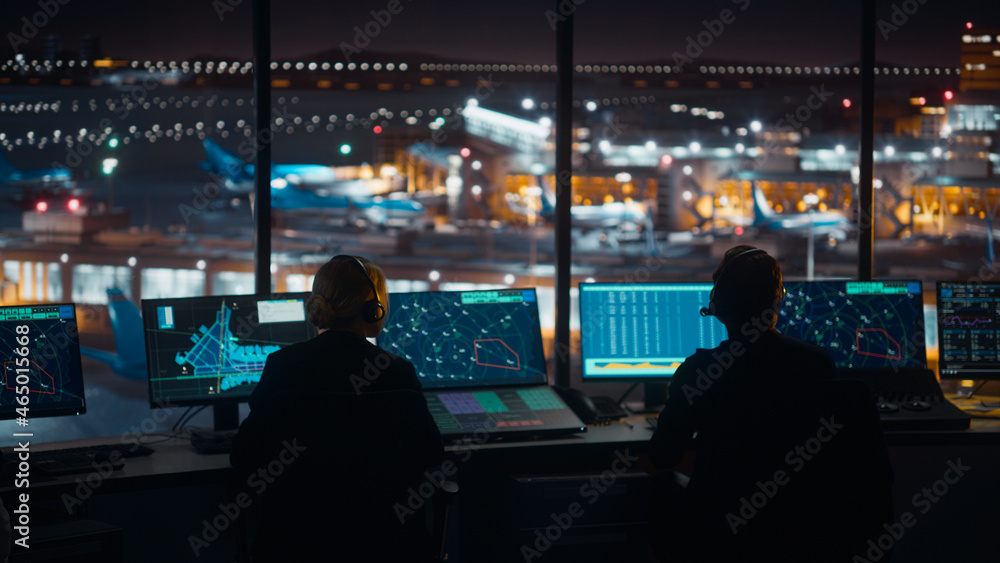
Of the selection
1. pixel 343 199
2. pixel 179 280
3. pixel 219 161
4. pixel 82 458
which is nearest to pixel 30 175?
pixel 82 458

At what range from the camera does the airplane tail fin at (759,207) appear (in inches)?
950

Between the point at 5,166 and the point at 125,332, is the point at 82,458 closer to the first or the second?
the point at 125,332

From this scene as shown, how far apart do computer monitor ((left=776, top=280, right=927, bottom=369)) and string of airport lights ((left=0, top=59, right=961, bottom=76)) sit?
4.18 feet

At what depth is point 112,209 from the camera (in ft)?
81.6

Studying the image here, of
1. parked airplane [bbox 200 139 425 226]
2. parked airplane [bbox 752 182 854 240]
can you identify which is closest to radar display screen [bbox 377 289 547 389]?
parked airplane [bbox 752 182 854 240]

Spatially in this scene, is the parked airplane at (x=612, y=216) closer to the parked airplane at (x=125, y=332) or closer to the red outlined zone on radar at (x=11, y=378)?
the parked airplane at (x=125, y=332)

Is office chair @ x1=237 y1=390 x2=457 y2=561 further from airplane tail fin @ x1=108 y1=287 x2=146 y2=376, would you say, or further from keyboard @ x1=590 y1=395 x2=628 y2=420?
airplane tail fin @ x1=108 y1=287 x2=146 y2=376

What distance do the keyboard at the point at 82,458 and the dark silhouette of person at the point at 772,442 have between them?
1538 mm

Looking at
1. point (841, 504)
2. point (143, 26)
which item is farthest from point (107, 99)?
point (841, 504)

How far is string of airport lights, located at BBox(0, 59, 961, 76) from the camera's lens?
3.76m

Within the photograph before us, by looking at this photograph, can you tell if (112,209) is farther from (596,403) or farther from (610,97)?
(596,403)

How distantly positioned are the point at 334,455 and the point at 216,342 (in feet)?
3.60

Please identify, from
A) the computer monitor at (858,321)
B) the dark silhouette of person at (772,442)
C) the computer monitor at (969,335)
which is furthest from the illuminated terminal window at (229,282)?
the dark silhouette of person at (772,442)

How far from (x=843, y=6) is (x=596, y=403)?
10.0 feet
